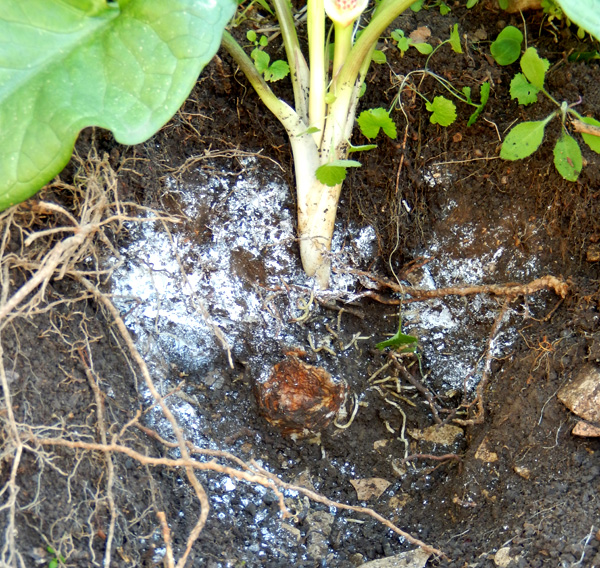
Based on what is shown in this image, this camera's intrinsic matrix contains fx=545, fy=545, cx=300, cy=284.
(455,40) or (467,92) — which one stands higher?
(455,40)

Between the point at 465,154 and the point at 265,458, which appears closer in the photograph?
the point at 265,458

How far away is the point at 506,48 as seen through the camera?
4.12 ft

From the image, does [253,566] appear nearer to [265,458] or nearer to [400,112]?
[265,458]

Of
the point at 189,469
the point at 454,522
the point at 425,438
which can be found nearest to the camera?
the point at 189,469

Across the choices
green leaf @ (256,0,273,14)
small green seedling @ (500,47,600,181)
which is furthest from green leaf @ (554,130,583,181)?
green leaf @ (256,0,273,14)

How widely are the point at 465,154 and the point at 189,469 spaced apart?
95cm

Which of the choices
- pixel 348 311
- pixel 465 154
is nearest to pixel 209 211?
pixel 348 311

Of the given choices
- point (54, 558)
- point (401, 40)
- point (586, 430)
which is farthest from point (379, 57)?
point (54, 558)

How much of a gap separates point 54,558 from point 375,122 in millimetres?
1009

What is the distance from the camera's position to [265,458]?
1198 mm

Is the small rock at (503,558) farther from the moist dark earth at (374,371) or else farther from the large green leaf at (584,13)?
the large green leaf at (584,13)

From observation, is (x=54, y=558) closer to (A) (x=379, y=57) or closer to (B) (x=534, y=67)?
(A) (x=379, y=57)

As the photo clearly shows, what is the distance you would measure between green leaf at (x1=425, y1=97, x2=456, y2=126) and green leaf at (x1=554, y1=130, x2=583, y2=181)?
0.23m

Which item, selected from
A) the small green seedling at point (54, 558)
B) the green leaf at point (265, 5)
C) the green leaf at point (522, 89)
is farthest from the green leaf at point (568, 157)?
the small green seedling at point (54, 558)
